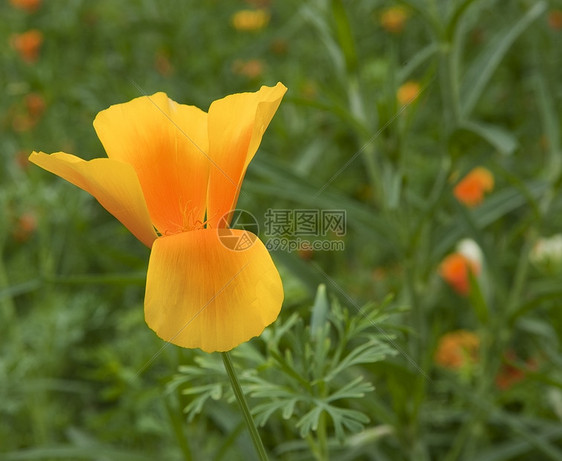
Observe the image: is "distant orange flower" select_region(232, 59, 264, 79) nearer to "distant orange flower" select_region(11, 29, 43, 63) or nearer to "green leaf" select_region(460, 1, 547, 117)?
"distant orange flower" select_region(11, 29, 43, 63)

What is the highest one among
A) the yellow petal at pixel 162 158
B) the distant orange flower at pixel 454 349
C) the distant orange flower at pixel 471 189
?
the yellow petal at pixel 162 158

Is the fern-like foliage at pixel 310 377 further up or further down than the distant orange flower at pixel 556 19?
further up

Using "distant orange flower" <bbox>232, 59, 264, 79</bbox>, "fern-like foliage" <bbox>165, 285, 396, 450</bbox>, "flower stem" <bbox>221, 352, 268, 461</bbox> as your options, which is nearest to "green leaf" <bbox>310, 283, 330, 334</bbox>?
"fern-like foliage" <bbox>165, 285, 396, 450</bbox>

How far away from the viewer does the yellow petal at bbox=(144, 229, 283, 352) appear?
0.33m

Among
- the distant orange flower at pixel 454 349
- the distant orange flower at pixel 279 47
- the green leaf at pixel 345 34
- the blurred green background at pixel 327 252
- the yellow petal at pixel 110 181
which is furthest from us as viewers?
the distant orange flower at pixel 279 47

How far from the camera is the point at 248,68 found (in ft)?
6.06

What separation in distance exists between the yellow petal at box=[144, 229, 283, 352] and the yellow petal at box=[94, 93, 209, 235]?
0.09 feet

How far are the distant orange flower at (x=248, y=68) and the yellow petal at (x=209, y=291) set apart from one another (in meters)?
1.40

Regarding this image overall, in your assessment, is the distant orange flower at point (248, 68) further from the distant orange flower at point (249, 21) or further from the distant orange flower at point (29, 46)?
the distant orange flower at point (29, 46)

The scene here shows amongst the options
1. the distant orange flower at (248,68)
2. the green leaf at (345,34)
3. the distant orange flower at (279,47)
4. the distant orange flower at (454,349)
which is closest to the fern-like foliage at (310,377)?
the green leaf at (345,34)

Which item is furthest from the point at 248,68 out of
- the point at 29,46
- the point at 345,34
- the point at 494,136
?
the point at 494,136

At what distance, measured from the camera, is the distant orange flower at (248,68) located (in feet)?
5.73

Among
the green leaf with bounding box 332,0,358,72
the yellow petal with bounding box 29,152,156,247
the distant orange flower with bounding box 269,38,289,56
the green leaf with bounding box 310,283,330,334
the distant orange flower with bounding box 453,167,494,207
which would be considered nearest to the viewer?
the yellow petal with bounding box 29,152,156,247

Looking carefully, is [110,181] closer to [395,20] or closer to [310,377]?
[310,377]
